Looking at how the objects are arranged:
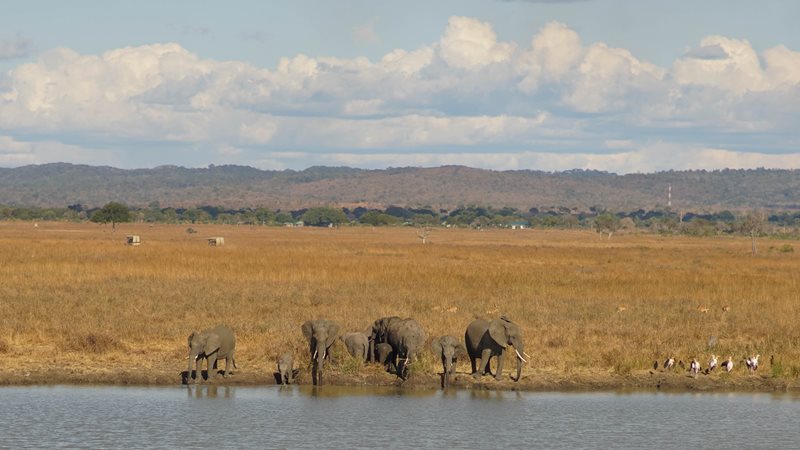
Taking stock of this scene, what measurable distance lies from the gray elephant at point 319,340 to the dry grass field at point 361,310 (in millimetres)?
558

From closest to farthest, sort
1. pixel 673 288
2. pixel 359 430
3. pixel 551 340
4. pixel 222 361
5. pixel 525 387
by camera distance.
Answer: pixel 359 430
pixel 525 387
pixel 222 361
pixel 551 340
pixel 673 288

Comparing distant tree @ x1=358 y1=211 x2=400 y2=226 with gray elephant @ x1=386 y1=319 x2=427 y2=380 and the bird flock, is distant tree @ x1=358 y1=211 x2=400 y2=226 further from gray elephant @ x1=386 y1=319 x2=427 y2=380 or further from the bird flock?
gray elephant @ x1=386 y1=319 x2=427 y2=380

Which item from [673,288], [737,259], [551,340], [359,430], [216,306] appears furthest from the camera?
[737,259]

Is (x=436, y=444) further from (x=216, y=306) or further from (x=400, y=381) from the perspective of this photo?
(x=216, y=306)

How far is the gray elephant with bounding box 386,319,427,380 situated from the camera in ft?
85.1

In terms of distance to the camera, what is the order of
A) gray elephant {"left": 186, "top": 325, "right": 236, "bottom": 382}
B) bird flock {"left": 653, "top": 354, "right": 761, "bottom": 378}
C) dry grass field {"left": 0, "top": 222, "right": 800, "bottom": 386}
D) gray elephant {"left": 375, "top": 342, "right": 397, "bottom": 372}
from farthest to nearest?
dry grass field {"left": 0, "top": 222, "right": 800, "bottom": 386}, bird flock {"left": 653, "top": 354, "right": 761, "bottom": 378}, gray elephant {"left": 375, "top": 342, "right": 397, "bottom": 372}, gray elephant {"left": 186, "top": 325, "right": 236, "bottom": 382}

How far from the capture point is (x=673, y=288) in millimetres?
47438

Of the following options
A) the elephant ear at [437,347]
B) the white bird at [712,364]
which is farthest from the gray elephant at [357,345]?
the white bird at [712,364]

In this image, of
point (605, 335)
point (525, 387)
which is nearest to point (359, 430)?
point (525, 387)

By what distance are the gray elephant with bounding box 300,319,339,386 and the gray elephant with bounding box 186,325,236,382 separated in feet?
5.42

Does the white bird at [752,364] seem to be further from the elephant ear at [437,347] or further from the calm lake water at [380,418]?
the elephant ear at [437,347]

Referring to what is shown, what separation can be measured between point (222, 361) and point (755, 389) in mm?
11680

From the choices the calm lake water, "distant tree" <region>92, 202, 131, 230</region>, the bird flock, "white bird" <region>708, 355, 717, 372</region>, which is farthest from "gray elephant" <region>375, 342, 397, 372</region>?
"distant tree" <region>92, 202, 131, 230</region>

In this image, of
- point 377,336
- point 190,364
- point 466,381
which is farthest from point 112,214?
point 466,381
